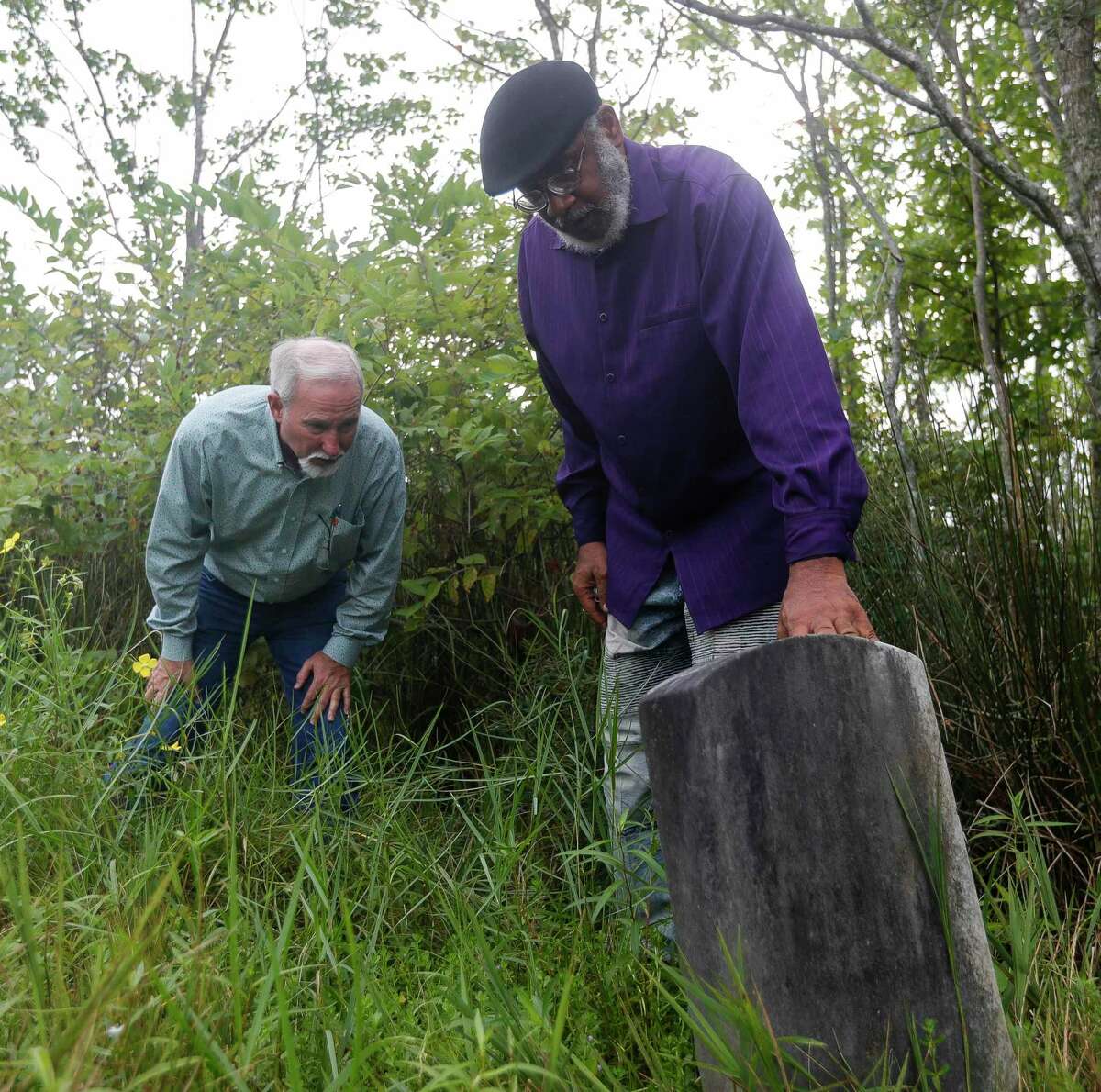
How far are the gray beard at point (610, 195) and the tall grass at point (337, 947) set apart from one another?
1276mm

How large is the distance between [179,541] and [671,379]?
172 centimetres

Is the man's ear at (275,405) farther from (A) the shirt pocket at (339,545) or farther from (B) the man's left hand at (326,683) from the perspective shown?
(B) the man's left hand at (326,683)

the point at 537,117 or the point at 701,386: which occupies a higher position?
the point at 537,117

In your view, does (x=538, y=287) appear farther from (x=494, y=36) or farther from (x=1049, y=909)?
(x=494, y=36)

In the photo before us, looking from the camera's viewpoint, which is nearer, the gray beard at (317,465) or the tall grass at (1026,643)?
the tall grass at (1026,643)

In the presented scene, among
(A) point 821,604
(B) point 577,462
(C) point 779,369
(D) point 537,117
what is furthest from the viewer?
(B) point 577,462

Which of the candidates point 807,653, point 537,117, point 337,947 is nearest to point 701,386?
point 537,117

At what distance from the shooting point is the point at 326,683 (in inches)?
136

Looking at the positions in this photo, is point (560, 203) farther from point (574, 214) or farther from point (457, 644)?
point (457, 644)

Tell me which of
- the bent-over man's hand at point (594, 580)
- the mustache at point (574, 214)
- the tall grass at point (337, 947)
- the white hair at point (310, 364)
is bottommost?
the tall grass at point (337, 947)

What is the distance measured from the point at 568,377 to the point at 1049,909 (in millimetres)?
1644

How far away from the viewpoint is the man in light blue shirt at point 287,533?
3258 millimetres

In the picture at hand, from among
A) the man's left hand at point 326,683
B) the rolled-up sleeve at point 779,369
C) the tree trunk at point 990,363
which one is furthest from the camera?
→ the man's left hand at point 326,683

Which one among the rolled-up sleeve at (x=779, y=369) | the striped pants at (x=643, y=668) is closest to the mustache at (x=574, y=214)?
the rolled-up sleeve at (x=779, y=369)
